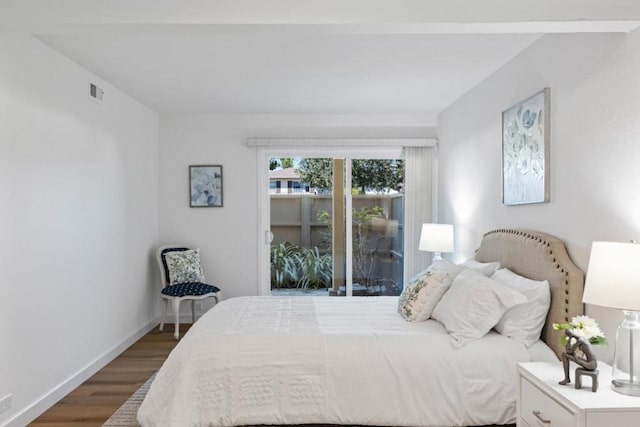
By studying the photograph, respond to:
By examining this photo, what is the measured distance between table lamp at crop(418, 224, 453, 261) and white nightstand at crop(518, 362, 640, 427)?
7.23 ft

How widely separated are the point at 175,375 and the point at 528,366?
5.99ft

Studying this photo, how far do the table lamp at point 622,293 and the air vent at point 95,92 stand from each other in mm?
3683

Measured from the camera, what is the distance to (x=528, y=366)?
2.29 meters

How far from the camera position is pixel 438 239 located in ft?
14.9

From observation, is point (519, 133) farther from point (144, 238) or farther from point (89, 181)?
point (144, 238)

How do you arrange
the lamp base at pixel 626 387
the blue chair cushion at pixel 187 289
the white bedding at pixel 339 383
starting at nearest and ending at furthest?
1. the lamp base at pixel 626 387
2. the white bedding at pixel 339 383
3. the blue chair cushion at pixel 187 289

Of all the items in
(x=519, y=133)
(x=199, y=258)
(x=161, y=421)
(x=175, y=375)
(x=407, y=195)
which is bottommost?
(x=161, y=421)

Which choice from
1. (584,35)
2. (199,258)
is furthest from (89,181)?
(584,35)

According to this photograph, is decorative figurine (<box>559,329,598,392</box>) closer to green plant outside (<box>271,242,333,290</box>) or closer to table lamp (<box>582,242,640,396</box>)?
table lamp (<box>582,242,640,396</box>)

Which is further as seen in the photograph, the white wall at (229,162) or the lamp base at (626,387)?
the white wall at (229,162)

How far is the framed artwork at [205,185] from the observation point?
5461 millimetres

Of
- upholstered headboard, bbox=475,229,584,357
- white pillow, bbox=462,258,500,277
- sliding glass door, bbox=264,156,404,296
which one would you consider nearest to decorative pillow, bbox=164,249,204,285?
sliding glass door, bbox=264,156,404,296

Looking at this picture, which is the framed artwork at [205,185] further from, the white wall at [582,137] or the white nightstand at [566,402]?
the white nightstand at [566,402]

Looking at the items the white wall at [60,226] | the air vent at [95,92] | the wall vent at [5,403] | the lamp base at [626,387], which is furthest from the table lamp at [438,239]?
the wall vent at [5,403]
